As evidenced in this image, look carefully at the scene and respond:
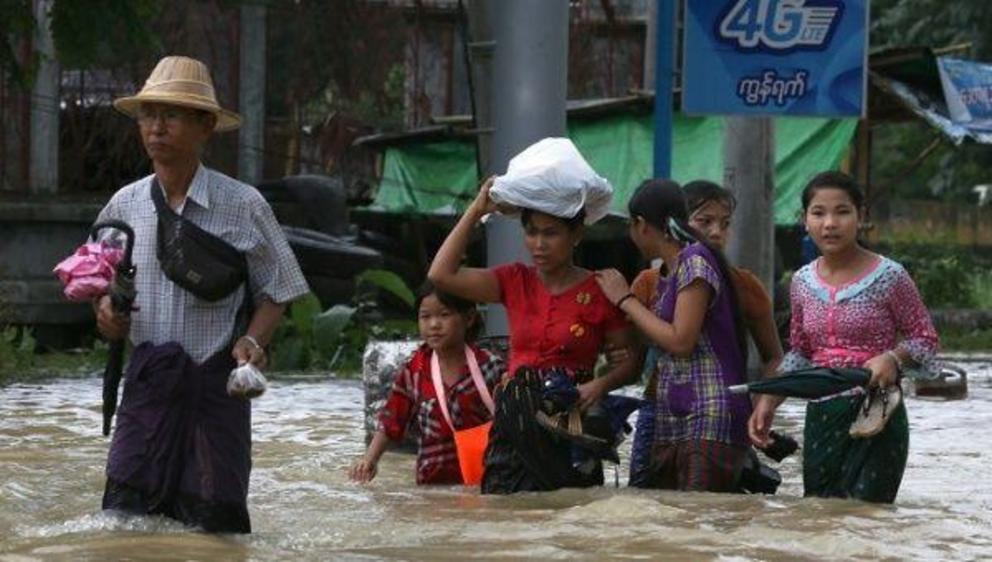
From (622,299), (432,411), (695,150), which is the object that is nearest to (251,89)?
(695,150)

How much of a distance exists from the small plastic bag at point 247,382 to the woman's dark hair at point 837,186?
7.84 feet

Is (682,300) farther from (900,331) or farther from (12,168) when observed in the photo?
(12,168)

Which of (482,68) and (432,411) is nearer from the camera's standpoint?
(432,411)

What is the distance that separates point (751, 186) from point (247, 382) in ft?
31.8

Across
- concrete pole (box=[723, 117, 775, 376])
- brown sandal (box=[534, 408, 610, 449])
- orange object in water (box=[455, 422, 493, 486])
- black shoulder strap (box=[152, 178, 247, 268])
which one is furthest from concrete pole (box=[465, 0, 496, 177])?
black shoulder strap (box=[152, 178, 247, 268])

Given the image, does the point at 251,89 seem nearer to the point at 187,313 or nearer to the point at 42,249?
the point at 42,249

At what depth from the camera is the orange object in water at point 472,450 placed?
30.8ft

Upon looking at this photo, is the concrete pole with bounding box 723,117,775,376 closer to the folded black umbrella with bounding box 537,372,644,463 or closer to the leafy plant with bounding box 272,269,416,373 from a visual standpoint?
the leafy plant with bounding box 272,269,416,373

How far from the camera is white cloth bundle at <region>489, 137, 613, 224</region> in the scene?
332 inches

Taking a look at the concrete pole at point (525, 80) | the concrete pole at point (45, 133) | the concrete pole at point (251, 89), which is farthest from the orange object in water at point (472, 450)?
the concrete pole at point (251, 89)

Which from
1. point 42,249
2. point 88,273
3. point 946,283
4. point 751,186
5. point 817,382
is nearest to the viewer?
point 88,273

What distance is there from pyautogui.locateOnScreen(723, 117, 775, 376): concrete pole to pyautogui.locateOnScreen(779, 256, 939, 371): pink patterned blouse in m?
7.89

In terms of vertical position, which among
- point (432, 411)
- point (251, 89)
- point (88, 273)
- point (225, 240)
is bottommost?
point (432, 411)

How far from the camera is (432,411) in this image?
9.63 meters
